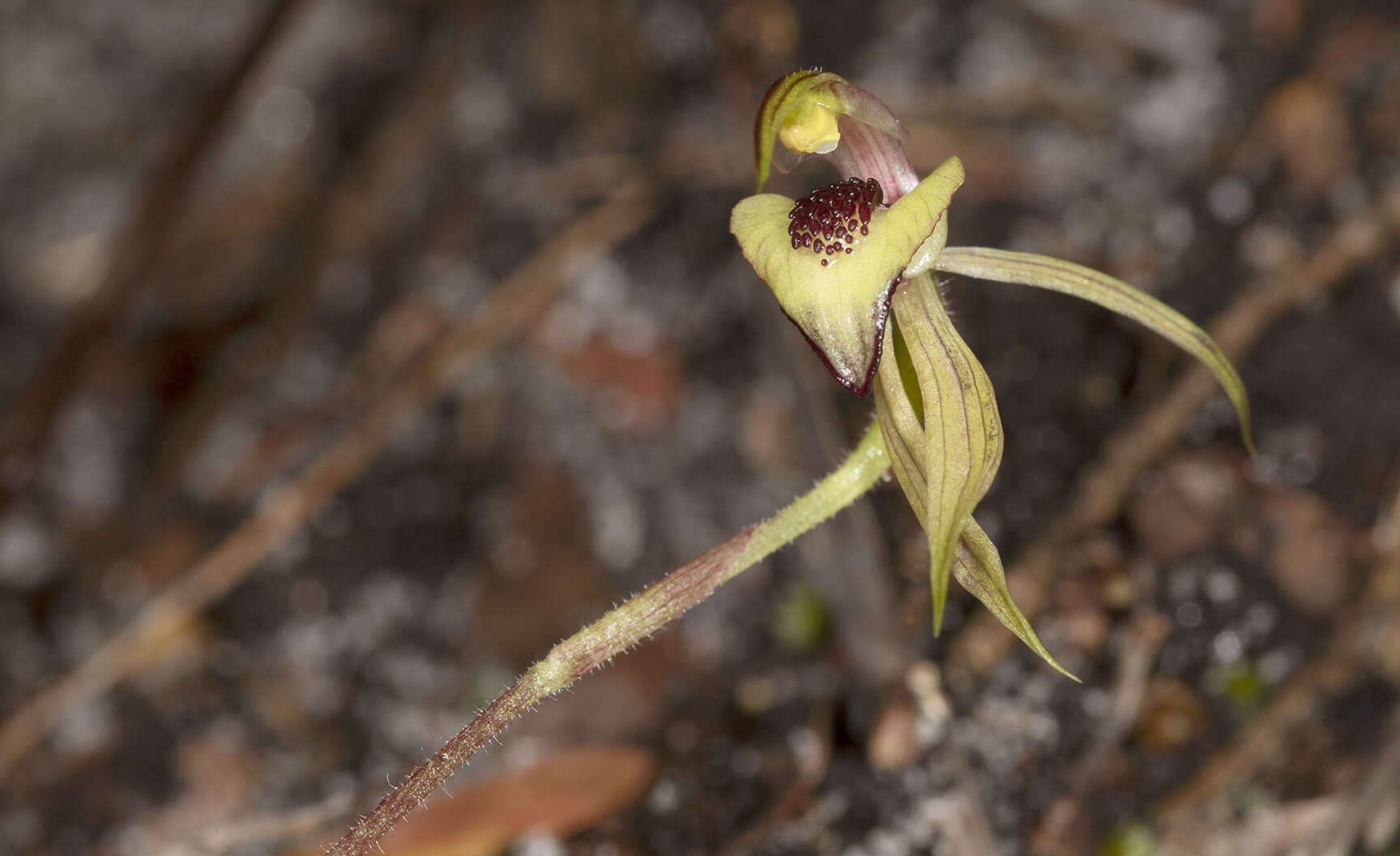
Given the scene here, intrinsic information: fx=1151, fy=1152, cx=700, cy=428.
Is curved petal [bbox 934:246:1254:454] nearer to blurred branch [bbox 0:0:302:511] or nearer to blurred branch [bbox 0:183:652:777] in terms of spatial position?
blurred branch [bbox 0:183:652:777]

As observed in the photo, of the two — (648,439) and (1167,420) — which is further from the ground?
(648,439)

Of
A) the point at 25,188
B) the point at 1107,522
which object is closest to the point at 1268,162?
the point at 1107,522

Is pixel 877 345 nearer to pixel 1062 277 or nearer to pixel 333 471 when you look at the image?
pixel 1062 277

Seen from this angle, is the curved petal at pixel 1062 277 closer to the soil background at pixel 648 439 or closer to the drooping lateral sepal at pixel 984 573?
the drooping lateral sepal at pixel 984 573

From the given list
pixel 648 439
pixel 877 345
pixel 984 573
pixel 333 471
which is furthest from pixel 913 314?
pixel 333 471

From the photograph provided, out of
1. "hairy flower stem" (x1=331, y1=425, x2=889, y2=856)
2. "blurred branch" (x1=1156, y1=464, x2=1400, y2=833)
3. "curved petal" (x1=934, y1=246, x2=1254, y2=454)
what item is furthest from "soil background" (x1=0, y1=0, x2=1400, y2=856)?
"curved petal" (x1=934, y1=246, x2=1254, y2=454)
